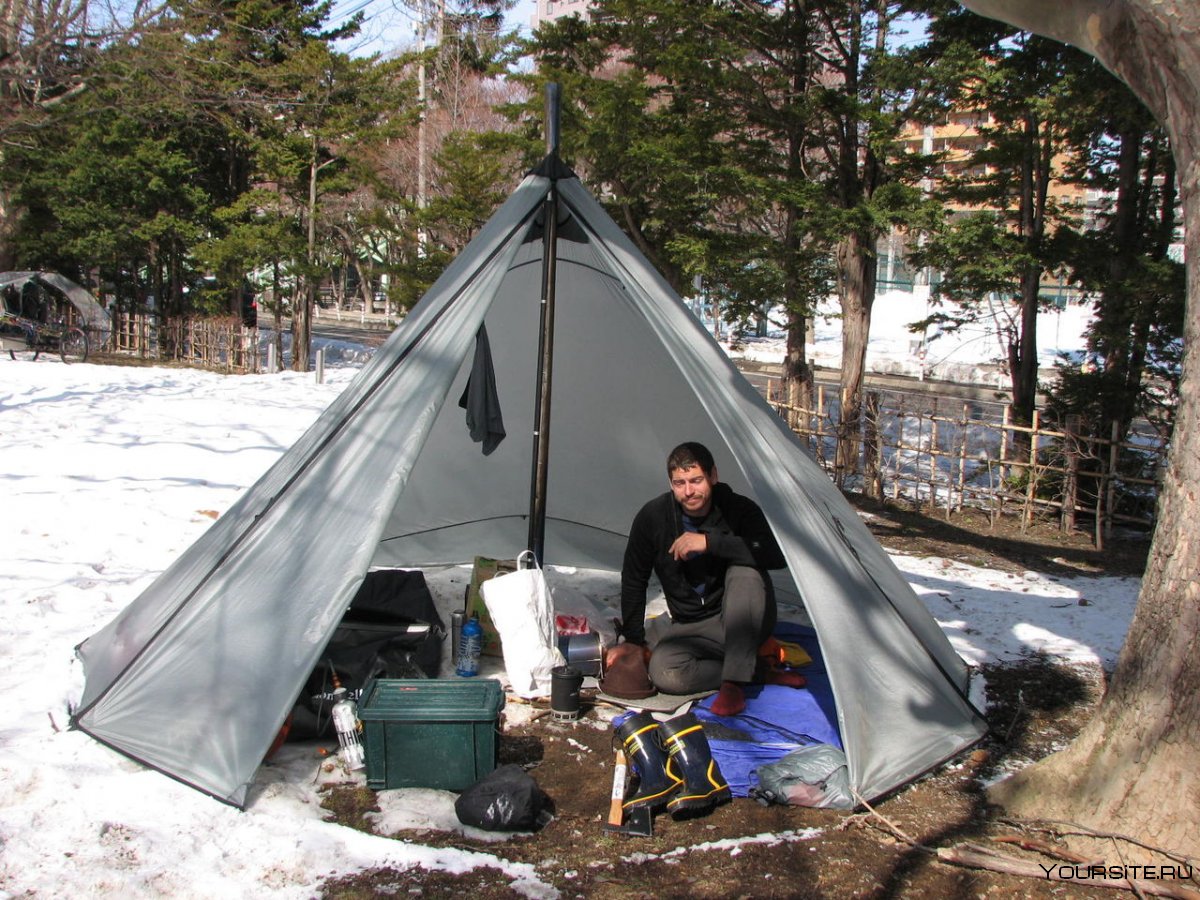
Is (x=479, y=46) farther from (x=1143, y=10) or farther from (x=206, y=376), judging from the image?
(x=1143, y=10)

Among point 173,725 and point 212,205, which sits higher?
point 212,205

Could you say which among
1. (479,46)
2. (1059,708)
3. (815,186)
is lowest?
(1059,708)

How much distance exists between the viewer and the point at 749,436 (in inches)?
159

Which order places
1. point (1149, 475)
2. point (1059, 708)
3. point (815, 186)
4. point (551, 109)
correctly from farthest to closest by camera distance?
point (815, 186) < point (1149, 475) < point (551, 109) < point (1059, 708)

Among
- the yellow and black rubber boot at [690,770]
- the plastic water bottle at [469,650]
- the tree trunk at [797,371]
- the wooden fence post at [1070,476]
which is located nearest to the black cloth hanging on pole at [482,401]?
the plastic water bottle at [469,650]

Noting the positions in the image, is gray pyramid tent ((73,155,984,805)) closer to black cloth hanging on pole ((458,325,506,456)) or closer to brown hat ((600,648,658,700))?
black cloth hanging on pole ((458,325,506,456))

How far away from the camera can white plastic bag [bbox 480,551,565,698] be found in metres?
4.38

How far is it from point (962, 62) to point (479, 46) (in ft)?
73.9

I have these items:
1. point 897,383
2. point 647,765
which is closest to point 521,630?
point 647,765

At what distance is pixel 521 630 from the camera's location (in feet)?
14.4

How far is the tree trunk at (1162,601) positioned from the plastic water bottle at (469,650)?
2.53 meters

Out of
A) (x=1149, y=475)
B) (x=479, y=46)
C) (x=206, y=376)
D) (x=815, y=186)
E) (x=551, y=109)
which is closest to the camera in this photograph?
(x=551, y=109)

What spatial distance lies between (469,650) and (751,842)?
6.05 feet

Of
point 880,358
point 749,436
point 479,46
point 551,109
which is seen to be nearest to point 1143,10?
point 749,436
